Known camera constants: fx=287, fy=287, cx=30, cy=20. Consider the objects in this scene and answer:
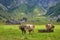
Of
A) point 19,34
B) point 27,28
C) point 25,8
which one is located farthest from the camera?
point 25,8

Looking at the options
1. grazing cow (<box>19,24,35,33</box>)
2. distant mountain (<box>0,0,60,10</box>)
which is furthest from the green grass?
distant mountain (<box>0,0,60,10</box>)

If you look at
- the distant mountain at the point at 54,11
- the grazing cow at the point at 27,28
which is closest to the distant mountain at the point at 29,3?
the distant mountain at the point at 54,11

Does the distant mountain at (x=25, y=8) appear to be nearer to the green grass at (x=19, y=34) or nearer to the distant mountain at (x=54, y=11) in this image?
the distant mountain at (x=54, y=11)

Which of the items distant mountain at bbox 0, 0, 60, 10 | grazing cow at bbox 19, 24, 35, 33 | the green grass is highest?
distant mountain at bbox 0, 0, 60, 10

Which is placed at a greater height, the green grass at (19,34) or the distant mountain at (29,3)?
the distant mountain at (29,3)

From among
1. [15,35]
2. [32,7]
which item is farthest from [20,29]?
[32,7]

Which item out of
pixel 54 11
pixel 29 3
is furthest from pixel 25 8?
pixel 54 11

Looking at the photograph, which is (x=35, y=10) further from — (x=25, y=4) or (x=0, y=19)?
(x=0, y=19)

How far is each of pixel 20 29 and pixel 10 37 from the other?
59 cm

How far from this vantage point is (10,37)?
11.4 m

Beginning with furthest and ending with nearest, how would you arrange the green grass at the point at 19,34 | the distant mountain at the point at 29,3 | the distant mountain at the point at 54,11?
the distant mountain at the point at 29,3, the distant mountain at the point at 54,11, the green grass at the point at 19,34

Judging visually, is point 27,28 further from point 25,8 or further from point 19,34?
point 25,8

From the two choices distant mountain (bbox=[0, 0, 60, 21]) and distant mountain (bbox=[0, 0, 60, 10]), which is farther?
distant mountain (bbox=[0, 0, 60, 10])

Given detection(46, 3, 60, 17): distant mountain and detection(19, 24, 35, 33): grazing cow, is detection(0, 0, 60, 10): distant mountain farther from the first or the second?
detection(19, 24, 35, 33): grazing cow
